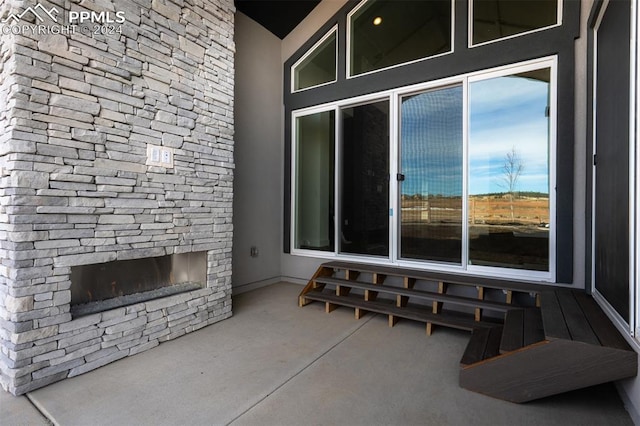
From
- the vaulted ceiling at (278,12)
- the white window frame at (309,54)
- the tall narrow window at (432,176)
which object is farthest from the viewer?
the white window frame at (309,54)

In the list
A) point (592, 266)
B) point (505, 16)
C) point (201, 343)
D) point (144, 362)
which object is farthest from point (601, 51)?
point (144, 362)

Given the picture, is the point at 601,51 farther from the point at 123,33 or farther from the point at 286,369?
the point at 123,33

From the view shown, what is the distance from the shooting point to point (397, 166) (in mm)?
3750

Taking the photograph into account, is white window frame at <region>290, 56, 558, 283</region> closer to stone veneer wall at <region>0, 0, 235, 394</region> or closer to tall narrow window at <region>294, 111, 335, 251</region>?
tall narrow window at <region>294, 111, 335, 251</region>

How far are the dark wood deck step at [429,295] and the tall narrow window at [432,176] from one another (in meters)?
0.58

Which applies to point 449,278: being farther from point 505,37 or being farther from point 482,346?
point 505,37

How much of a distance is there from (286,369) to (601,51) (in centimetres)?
343

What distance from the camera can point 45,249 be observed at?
2031 mm

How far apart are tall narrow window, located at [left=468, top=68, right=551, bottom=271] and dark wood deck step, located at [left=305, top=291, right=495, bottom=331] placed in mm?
726

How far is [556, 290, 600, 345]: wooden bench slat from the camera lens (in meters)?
1.74

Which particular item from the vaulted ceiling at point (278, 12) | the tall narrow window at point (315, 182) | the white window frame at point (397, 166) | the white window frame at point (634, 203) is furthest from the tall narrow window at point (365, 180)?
the white window frame at point (634, 203)

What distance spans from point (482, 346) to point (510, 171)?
71.0 inches

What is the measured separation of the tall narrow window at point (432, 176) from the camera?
11.2 feet

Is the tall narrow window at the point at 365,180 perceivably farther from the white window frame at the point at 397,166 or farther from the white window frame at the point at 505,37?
the white window frame at the point at 505,37
